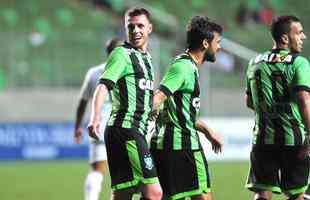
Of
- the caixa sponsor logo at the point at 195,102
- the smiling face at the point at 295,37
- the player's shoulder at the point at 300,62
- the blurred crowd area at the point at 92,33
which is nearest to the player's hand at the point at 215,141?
the caixa sponsor logo at the point at 195,102

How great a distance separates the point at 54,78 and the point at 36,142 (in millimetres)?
3931

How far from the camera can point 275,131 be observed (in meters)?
7.12

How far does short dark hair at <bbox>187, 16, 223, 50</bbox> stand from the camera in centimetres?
659

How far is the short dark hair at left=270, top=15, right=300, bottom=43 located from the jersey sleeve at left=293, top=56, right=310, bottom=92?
25 cm

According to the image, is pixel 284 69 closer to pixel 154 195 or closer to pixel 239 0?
pixel 154 195

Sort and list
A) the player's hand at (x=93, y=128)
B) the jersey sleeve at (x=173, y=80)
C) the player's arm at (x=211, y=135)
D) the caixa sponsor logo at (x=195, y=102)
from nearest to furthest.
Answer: the player's hand at (x=93, y=128) → the jersey sleeve at (x=173, y=80) → the caixa sponsor logo at (x=195, y=102) → the player's arm at (x=211, y=135)

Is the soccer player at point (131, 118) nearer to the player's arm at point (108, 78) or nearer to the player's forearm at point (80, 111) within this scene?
the player's arm at point (108, 78)

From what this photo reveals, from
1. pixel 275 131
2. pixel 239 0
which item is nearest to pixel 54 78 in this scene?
pixel 239 0

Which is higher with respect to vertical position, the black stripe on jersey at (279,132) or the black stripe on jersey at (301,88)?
the black stripe on jersey at (301,88)

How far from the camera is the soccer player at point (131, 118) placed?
642 cm

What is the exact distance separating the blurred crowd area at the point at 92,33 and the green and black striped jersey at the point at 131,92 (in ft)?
54.1

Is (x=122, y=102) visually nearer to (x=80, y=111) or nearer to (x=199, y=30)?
(x=199, y=30)

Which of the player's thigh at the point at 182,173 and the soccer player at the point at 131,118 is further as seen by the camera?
the player's thigh at the point at 182,173

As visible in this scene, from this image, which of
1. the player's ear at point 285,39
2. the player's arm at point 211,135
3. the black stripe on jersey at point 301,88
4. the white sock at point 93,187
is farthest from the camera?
the white sock at point 93,187
